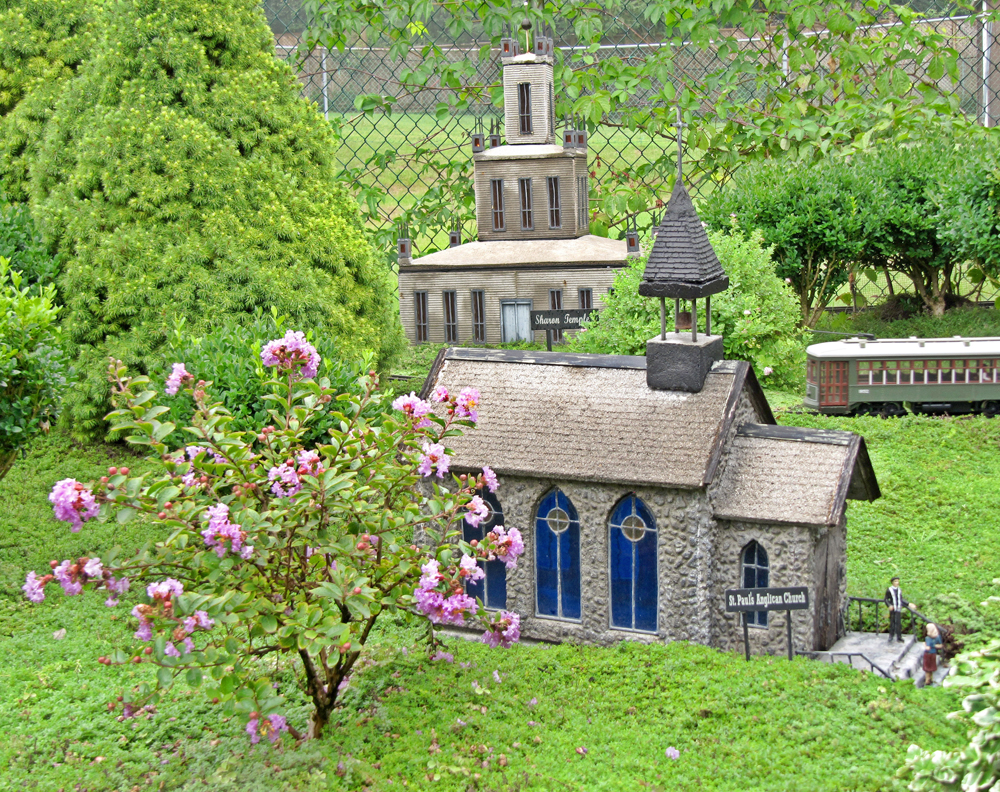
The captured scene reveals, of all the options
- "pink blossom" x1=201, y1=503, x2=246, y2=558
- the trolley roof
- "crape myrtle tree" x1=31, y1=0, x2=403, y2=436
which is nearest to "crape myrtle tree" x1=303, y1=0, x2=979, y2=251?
the trolley roof

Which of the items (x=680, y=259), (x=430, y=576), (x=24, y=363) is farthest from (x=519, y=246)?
(x=430, y=576)

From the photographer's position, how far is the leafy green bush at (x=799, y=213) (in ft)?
69.7

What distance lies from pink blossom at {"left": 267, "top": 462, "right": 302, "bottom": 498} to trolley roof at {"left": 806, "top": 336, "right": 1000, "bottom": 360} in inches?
474

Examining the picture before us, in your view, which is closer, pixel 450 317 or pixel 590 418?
pixel 590 418

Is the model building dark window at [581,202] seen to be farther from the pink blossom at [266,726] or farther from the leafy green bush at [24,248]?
→ the pink blossom at [266,726]

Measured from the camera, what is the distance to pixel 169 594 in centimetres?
740

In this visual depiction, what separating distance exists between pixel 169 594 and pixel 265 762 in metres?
1.92

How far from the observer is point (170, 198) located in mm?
14602

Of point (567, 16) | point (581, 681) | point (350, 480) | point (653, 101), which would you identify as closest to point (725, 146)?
point (653, 101)

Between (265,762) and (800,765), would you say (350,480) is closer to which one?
(265,762)

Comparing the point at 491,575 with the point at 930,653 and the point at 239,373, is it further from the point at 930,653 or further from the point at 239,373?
the point at 930,653

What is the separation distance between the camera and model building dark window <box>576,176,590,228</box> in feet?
67.6

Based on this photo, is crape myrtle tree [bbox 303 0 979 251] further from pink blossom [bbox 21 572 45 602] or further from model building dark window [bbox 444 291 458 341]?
pink blossom [bbox 21 572 45 602]

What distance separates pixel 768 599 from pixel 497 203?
39.3ft
